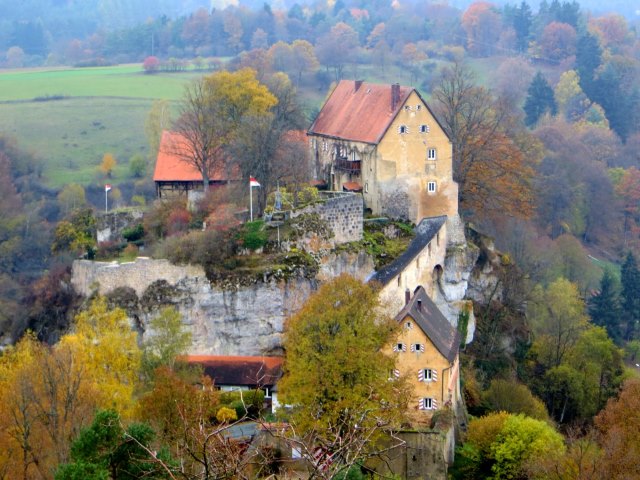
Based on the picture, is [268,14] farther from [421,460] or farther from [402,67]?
[421,460]

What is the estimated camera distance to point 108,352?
35.3 meters

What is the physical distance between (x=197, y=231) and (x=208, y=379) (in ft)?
19.0

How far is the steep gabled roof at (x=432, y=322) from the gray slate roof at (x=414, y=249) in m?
1.02

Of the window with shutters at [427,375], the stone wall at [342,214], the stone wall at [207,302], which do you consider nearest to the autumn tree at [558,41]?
the stone wall at [342,214]

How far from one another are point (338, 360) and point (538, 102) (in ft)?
212

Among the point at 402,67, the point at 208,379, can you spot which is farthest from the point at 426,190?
the point at 402,67

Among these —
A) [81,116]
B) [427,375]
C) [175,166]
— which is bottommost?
[427,375]

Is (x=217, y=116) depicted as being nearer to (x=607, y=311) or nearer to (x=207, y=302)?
(x=207, y=302)

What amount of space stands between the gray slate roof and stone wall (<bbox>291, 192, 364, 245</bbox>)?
59.4 inches

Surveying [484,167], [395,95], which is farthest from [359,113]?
[484,167]

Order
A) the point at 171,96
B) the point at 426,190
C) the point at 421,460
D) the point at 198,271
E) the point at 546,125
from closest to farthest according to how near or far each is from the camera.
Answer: the point at 421,460 → the point at 198,271 → the point at 426,190 → the point at 546,125 → the point at 171,96

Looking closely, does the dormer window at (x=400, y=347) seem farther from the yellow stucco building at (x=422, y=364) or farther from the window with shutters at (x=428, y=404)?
the window with shutters at (x=428, y=404)

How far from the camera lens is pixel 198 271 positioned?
128ft

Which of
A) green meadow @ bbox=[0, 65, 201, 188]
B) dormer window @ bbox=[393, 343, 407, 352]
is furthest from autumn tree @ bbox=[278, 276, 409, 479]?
Result: green meadow @ bbox=[0, 65, 201, 188]
